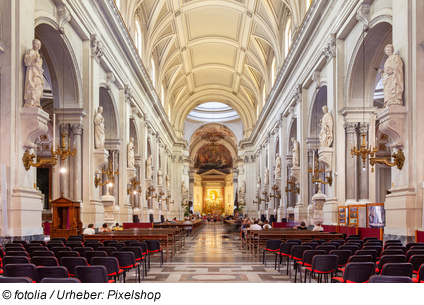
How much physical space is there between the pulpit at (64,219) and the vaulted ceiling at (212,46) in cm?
1104

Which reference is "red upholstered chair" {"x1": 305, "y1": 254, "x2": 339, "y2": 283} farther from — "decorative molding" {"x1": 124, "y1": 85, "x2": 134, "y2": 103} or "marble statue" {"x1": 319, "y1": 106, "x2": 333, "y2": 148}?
"decorative molding" {"x1": 124, "y1": 85, "x2": 134, "y2": 103}

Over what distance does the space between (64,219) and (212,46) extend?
25.4 m

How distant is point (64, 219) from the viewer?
47.1 ft

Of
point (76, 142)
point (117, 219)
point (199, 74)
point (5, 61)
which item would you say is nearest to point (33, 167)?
point (5, 61)

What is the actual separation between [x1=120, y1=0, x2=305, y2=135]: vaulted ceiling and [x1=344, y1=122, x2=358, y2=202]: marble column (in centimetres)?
849

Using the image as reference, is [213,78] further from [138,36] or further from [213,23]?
[138,36]

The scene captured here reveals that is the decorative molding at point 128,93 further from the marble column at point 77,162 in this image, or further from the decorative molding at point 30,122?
the decorative molding at point 30,122

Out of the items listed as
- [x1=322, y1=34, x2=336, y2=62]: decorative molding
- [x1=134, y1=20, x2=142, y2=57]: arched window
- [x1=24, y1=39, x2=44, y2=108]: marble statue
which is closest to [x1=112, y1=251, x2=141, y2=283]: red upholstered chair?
[x1=24, y1=39, x2=44, y2=108]: marble statue

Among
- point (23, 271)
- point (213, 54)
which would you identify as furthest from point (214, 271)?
point (213, 54)

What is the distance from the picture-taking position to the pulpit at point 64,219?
13.9 metres

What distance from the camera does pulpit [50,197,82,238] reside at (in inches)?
549

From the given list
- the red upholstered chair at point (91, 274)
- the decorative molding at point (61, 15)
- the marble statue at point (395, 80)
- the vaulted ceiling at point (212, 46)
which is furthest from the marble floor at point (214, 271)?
the vaulted ceiling at point (212, 46)
